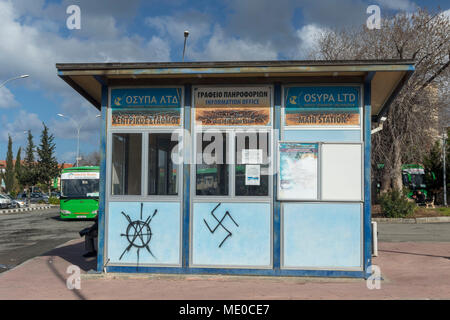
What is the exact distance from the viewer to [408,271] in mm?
8617

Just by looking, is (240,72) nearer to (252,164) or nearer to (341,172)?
(252,164)

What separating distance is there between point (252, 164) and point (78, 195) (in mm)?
16374

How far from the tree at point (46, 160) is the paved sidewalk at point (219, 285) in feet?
115

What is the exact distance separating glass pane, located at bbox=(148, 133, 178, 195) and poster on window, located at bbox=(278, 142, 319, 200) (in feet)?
6.06

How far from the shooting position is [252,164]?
7.97m

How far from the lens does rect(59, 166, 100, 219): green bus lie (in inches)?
880

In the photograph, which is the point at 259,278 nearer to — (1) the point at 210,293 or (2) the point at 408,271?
(1) the point at 210,293

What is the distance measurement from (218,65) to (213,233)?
9.25 feet

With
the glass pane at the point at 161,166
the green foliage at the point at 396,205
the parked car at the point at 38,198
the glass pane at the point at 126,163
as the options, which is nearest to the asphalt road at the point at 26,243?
the glass pane at the point at 126,163

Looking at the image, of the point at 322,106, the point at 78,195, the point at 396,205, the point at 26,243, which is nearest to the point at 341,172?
the point at 322,106

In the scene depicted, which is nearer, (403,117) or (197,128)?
(197,128)

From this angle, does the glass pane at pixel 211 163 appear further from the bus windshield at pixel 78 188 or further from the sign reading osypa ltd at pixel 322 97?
the bus windshield at pixel 78 188

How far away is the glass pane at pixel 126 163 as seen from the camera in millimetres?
8241
